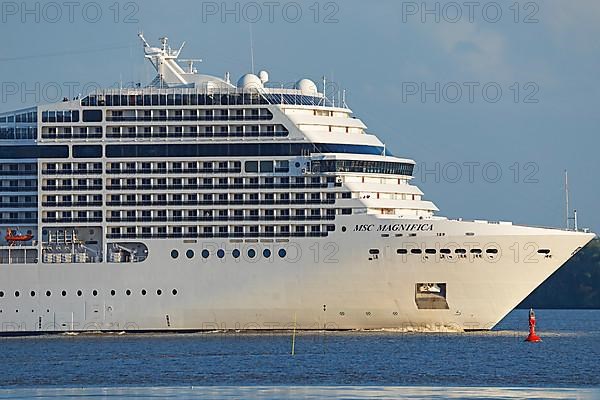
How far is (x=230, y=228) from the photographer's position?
74.2 metres

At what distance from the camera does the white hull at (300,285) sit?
2852 inches

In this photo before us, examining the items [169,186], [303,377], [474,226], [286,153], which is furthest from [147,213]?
[303,377]

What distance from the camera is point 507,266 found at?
72.4 metres

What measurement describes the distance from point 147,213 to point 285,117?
7.57 m

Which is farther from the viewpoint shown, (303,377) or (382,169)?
(382,169)

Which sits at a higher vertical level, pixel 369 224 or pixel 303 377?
pixel 369 224

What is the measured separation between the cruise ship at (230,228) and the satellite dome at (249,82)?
0.06 m

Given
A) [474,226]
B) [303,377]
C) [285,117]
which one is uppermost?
[285,117]

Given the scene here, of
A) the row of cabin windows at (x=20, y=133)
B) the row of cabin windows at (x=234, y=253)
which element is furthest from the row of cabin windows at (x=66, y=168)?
the row of cabin windows at (x=234, y=253)

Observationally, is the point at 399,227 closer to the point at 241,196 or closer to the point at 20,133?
the point at 241,196

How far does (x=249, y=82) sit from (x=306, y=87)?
2738 mm

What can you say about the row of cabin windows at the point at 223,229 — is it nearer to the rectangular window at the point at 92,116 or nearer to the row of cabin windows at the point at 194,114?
the row of cabin windows at the point at 194,114

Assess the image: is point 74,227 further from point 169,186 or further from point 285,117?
point 285,117

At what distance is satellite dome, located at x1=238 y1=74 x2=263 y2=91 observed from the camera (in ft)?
247
